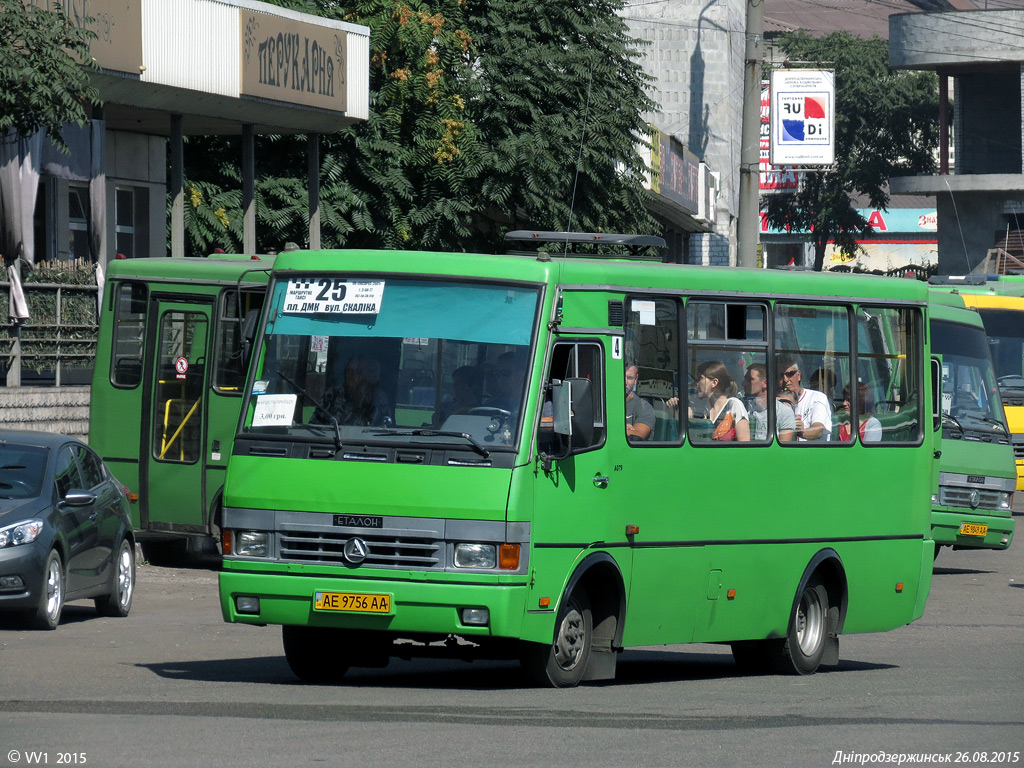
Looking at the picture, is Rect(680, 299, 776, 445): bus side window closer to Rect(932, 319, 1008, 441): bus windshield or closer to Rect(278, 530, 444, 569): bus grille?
Rect(278, 530, 444, 569): bus grille

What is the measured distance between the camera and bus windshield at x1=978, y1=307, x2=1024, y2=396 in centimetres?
2983

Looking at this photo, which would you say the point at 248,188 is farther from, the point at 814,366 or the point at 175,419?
the point at 814,366

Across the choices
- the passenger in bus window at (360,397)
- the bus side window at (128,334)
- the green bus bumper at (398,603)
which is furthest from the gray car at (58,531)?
the passenger in bus window at (360,397)

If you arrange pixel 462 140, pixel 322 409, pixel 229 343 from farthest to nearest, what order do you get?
pixel 462 140
pixel 229 343
pixel 322 409

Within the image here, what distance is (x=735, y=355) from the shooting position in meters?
11.7

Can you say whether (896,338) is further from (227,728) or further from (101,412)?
(101,412)

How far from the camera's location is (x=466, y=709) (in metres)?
9.43

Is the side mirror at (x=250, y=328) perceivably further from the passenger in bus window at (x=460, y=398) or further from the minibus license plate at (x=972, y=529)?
the minibus license plate at (x=972, y=529)

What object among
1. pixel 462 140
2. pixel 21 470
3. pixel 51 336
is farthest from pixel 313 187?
pixel 21 470

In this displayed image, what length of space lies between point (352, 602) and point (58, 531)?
16.1 ft

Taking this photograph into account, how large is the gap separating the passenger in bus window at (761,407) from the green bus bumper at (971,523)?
9.16m

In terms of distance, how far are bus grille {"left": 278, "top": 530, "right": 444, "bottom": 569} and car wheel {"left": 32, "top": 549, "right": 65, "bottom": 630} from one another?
14.0 ft

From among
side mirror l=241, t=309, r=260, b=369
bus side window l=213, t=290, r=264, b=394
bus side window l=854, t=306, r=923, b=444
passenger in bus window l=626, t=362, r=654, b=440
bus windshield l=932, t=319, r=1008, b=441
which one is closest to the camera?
passenger in bus window l=626, t=362, r=654, b=440

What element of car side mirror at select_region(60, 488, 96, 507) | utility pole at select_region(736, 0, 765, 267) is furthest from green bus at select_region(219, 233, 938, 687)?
utility pole at select_region(736, 0, 765, 267)
